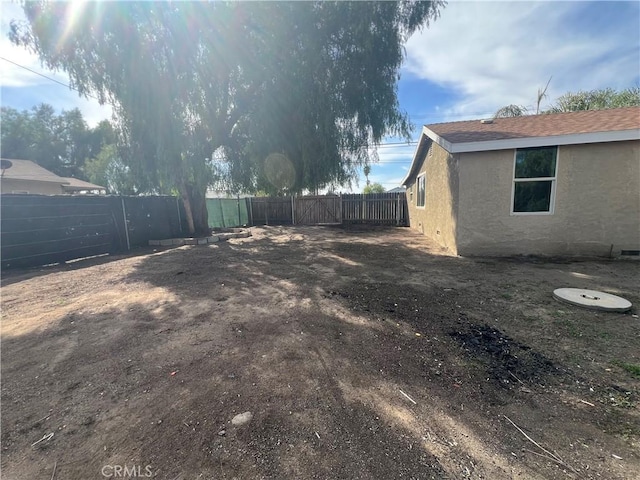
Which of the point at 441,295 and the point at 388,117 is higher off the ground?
the point at 388,117

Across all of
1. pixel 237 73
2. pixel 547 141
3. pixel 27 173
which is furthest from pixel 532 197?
pixel 27 173

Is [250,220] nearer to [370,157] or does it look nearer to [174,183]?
[174,183]

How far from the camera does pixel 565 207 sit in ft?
21.2

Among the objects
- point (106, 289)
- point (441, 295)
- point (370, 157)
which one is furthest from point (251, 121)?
point (441, 295)

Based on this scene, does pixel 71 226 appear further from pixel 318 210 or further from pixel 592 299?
pixel 318 210

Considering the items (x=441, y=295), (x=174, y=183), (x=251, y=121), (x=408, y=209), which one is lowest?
(x=441, y=295)

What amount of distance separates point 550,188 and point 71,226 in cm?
1198

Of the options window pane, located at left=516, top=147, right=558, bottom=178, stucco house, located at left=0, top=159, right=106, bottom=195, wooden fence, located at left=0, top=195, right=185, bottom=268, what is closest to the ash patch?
window pane, located at left=516, top=147, right=558, bottom=178

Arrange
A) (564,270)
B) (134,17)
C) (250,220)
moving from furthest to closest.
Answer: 1. (250,220)
2. (134,17)
3. (564,270)

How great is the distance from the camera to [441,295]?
14.2 ft

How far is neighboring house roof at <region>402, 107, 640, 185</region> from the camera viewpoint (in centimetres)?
600

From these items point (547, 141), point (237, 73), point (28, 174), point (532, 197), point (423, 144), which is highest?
point (237, 73)

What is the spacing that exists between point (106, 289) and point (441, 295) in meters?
5.59

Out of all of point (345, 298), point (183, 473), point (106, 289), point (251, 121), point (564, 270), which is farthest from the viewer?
point (251, 121)
